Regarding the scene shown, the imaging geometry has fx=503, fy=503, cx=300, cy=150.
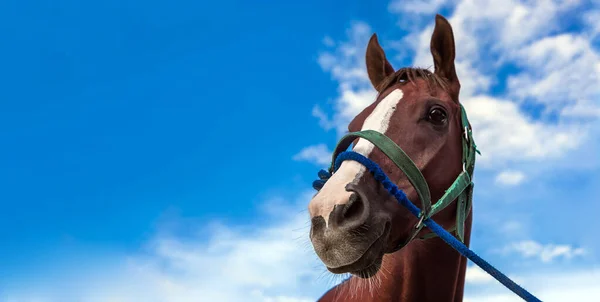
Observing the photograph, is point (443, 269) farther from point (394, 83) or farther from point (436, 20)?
point (436, 20)

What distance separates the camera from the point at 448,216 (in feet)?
13.5

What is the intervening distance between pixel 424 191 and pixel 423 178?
96 millimetres

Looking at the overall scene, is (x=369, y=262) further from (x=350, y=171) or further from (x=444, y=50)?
(x=444, y=50)

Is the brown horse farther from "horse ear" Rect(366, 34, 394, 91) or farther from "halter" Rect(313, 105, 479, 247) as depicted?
"horse ear" Rect(366, 34, 394, 91)

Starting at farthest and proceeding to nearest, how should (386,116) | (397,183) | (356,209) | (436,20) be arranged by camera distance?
(436,20), (386,116), (397,183), (356,209)

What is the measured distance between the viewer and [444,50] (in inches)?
183

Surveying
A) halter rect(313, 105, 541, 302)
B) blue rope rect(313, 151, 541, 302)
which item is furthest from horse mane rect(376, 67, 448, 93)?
blue rope rect(313, 151, 541, 302)

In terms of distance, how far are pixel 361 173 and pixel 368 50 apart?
7.76 feet

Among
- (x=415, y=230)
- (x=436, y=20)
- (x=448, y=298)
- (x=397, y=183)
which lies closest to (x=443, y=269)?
(x=448, y=298)

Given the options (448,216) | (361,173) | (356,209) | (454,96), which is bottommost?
(356,209)

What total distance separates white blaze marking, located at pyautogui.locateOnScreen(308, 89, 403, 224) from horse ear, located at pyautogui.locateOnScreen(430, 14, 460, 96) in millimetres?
683

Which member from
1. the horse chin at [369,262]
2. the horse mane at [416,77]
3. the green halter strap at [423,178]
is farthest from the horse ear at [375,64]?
the horse chin at [369,262]

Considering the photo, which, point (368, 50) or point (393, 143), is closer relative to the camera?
point (393, 143)

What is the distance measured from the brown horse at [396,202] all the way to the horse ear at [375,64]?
2.66 ft
